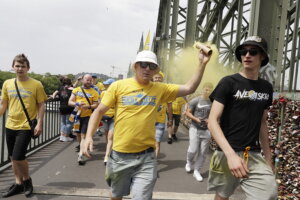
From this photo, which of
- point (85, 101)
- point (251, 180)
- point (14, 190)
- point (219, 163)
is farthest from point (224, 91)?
point (85, 101)

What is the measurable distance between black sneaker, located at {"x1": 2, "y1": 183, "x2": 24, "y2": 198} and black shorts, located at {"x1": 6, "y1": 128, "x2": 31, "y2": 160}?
428 millimetres

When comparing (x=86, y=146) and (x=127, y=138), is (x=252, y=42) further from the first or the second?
(x=86, y=146)

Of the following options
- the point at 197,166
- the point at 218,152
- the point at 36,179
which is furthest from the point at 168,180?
the point at 218,152

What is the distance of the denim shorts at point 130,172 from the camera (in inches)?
105

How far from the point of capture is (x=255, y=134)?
8.05ft

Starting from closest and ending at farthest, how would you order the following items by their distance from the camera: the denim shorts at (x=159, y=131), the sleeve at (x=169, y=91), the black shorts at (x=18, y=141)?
the sleeve at (x=169, y=91), the black shorts at (x=18, y=141), the denim shorts at (x=159, y=131)

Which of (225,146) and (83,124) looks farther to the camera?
(83,124)

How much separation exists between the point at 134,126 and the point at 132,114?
11 centimetres

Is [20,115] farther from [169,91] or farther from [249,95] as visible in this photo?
[249,95]

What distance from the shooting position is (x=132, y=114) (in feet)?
8.93

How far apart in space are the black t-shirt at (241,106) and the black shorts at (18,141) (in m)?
2.67

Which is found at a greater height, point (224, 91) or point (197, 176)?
point (224, 91)

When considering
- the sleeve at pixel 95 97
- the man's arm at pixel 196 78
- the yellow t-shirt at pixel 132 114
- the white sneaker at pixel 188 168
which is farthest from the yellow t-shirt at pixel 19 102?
the white sneaker at pixel 188 168

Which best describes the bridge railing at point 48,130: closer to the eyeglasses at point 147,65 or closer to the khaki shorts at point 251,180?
the eyeglasses at point 147,65
